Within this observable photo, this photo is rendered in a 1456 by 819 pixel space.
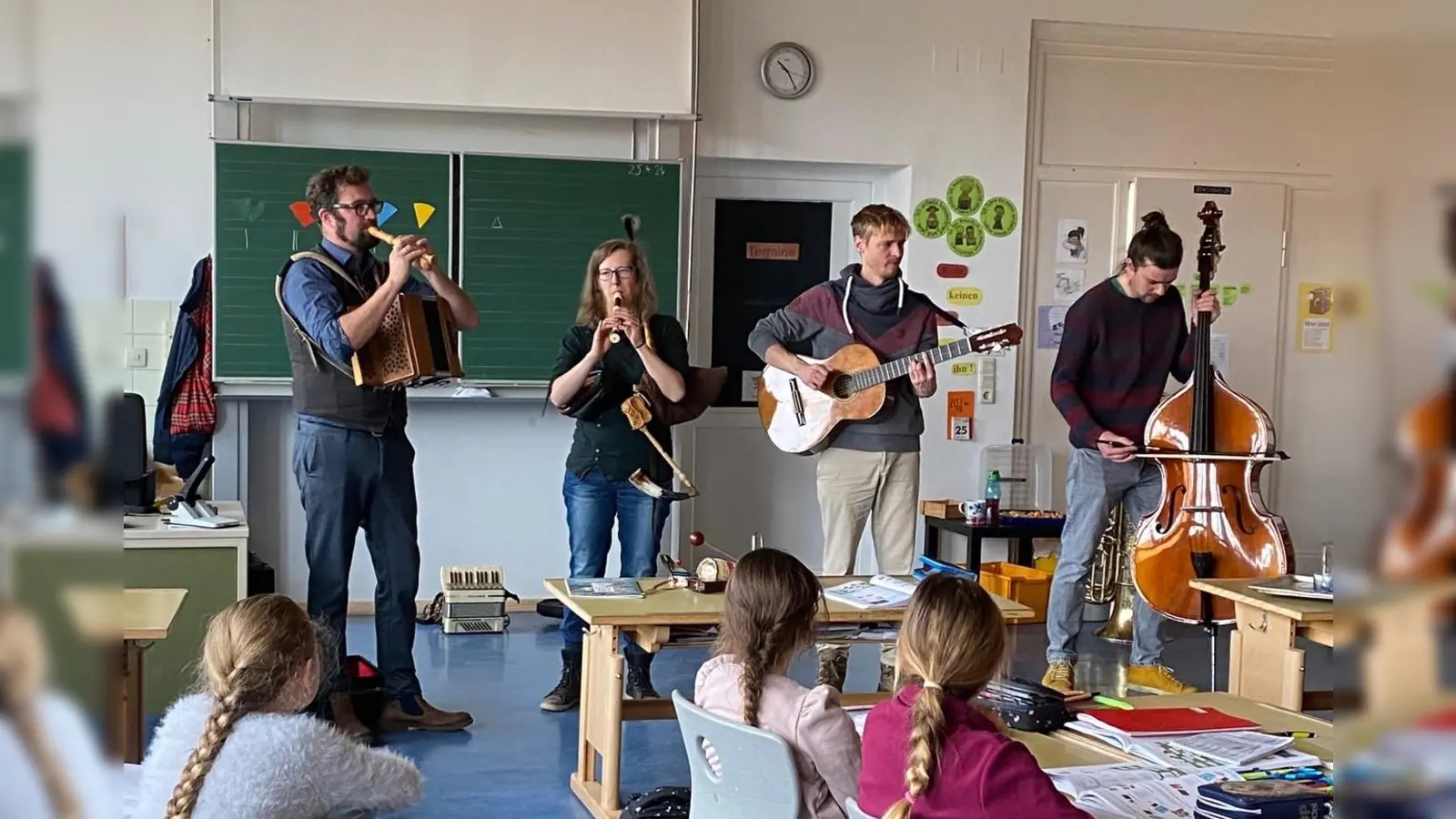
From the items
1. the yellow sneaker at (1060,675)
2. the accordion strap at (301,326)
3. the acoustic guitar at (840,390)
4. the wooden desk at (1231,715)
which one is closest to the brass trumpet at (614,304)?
the acoustic guitar at (840,390)

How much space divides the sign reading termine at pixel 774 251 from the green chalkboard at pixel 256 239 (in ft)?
5.62

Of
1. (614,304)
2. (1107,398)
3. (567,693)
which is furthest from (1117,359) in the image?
(567,693)

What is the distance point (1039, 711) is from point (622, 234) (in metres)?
3.86

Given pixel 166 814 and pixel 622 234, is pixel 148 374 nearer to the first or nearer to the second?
pixel 622 234

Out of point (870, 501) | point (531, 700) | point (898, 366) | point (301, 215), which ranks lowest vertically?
point (531, 700)

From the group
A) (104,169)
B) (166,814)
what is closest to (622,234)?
(166,814)

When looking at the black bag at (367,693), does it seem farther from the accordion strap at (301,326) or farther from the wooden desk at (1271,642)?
the wooden desk at (1271,642)

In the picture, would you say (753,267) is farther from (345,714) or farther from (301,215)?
(345,714)

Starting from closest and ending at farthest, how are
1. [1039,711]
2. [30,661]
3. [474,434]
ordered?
[30,661], [1039,711], [474,434]

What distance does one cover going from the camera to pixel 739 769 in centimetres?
229

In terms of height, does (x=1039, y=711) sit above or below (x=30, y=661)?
below

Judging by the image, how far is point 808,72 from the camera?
6289mm

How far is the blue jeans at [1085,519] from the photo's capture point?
15.3 feet

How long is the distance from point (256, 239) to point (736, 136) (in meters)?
2.14
